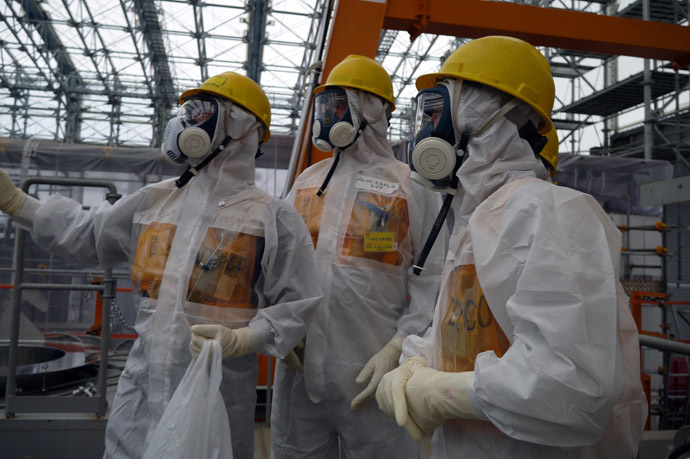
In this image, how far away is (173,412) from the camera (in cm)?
172

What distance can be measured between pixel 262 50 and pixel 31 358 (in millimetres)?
11670

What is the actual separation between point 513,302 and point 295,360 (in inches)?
54.4

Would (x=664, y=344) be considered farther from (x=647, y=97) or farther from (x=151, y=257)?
(x=647, y=97)

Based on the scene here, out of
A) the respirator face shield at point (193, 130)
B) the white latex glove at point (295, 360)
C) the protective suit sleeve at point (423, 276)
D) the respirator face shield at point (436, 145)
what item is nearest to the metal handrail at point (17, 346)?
the respirator face shield at point (193, 130)

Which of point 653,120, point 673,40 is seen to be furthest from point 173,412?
point 653,120

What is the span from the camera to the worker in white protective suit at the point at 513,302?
1088 millimetres

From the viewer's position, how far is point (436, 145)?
5.07 feet

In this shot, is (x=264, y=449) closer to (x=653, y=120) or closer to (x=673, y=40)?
(x=673, y=40)

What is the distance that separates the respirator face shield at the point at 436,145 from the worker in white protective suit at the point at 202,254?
82 cm

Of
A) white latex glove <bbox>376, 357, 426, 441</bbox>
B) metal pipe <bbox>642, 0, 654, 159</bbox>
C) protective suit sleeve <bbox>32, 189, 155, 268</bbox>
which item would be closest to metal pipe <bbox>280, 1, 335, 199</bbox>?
protective suit sleeve <bbox>32, 189, 155, 268</bbox>

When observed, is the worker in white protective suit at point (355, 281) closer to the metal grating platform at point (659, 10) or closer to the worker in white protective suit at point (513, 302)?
the worker in white protective suit at point (513, 302)

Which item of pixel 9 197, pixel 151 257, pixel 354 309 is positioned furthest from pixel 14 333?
pixel 354 309

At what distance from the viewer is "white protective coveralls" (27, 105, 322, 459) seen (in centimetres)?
198

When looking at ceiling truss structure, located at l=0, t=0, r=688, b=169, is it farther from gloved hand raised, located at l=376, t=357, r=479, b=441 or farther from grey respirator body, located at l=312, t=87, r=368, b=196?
gloved hand raised, located at l=376, t=357, r=479, b=441
